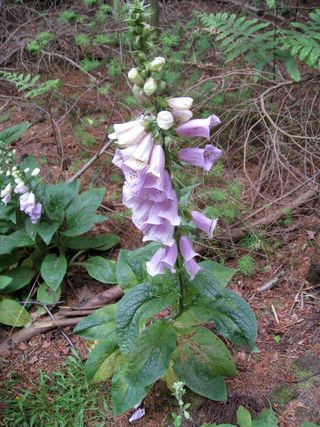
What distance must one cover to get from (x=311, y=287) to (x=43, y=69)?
13.8 feet

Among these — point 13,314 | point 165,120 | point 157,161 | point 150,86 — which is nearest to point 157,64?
point 150,86

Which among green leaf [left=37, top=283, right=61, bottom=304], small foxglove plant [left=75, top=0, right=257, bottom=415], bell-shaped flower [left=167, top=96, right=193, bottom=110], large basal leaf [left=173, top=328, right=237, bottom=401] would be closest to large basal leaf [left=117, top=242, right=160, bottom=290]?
small foxglove plant [left=75, top=0, right=257, bottom=415]

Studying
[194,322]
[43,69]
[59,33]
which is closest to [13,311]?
[194,322]

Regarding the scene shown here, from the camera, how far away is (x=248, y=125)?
4.36 metres

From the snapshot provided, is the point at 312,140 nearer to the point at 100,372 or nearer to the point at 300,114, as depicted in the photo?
the point at 300,114

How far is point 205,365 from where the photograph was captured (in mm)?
2639

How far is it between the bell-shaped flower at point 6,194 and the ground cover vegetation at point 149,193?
1 cm

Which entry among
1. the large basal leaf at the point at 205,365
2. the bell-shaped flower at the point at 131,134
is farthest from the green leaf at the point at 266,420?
the bell-shaped flower at the point at 131,134

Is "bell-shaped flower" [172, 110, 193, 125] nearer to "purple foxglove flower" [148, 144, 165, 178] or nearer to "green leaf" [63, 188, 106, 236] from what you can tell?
"purple foxglove flower" [148, 144, 165, 178]

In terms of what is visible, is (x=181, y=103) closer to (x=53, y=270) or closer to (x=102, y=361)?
(x=102, y=361)

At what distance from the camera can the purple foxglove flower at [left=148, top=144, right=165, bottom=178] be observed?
1885 millimetres

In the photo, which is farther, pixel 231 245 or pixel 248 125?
pixel 248 125

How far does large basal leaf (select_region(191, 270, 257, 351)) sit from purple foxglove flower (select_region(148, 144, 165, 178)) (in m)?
0.73

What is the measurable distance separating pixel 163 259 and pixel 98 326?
2.89 feet
